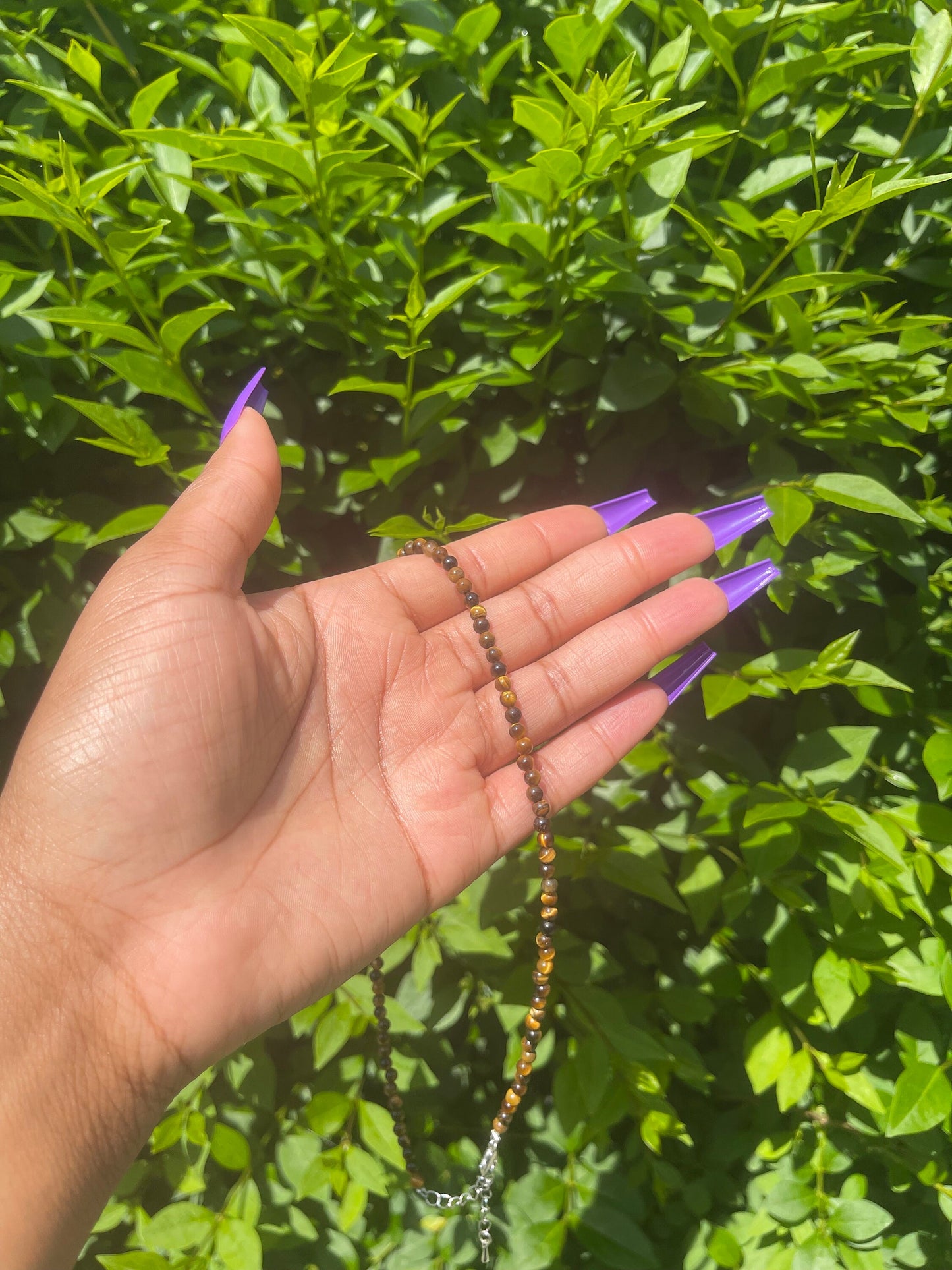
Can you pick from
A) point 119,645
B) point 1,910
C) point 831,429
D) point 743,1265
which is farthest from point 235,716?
point 743,1265

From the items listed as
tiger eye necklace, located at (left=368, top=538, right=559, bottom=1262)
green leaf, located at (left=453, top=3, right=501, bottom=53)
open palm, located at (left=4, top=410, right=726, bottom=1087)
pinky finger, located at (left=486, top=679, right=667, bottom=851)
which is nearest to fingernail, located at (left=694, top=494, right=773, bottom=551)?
open palm, located at (left=4, top=410, right=726, bottom=1087)

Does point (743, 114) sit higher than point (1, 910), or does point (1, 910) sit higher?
point (743, 114)

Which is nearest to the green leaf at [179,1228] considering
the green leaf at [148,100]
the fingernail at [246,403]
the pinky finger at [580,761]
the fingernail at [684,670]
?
the pinky finger at [580,761]

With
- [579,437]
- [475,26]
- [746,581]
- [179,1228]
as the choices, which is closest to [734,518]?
[746,581]

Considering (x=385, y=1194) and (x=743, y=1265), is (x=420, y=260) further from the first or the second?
(x=743, y=1265)

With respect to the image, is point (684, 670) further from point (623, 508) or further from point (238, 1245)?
point (238, 1245)

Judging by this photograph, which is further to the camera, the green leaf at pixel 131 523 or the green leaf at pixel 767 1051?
the green leaf at pixel 767 1051

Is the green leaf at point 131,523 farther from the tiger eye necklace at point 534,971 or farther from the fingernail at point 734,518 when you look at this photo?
the fingernail at point 734,518
